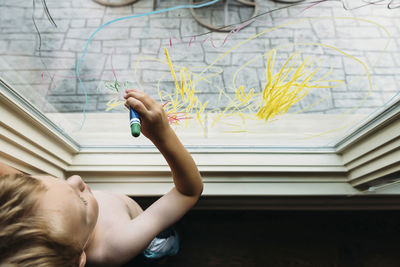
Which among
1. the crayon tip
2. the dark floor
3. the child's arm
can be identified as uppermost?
the crayon tip

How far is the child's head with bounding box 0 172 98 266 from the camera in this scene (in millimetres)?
354

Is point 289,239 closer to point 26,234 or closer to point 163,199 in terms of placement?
point 163,199

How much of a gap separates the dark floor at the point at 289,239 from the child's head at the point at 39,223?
28.4 inches

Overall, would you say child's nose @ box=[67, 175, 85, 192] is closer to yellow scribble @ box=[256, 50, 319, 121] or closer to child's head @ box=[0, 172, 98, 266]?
child's head @ box=[0, 172, 98, 266]

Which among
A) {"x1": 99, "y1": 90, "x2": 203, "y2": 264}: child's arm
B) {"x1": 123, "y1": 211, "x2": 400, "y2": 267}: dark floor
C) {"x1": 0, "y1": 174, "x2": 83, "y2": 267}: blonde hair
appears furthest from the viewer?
{"x1": 123, "y1": 211, "x2": 400, "y2": 267}: dark floor

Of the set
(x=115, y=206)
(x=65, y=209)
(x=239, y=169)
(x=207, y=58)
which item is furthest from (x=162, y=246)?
(x=207, y=58)

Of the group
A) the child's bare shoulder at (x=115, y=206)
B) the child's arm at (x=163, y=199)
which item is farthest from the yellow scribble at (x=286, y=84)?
the child's bare shoulder at (x=115, y=206)

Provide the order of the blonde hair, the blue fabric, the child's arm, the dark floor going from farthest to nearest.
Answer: the dark floor, the blue fabric, the child's arm, the blonde hair

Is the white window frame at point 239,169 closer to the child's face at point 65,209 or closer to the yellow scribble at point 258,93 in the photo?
the yellow scribble at point 258,93

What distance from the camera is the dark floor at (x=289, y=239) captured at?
3.44 feet

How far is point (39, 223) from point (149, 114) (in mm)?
233

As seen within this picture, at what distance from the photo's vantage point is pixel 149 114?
0.45 meters

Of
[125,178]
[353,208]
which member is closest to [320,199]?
[353,208]

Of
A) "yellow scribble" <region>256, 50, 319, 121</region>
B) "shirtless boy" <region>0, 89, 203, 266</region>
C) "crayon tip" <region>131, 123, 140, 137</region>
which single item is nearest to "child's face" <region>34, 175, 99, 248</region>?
"shirtless boy" <region>0, 89, 203, 266</region>
